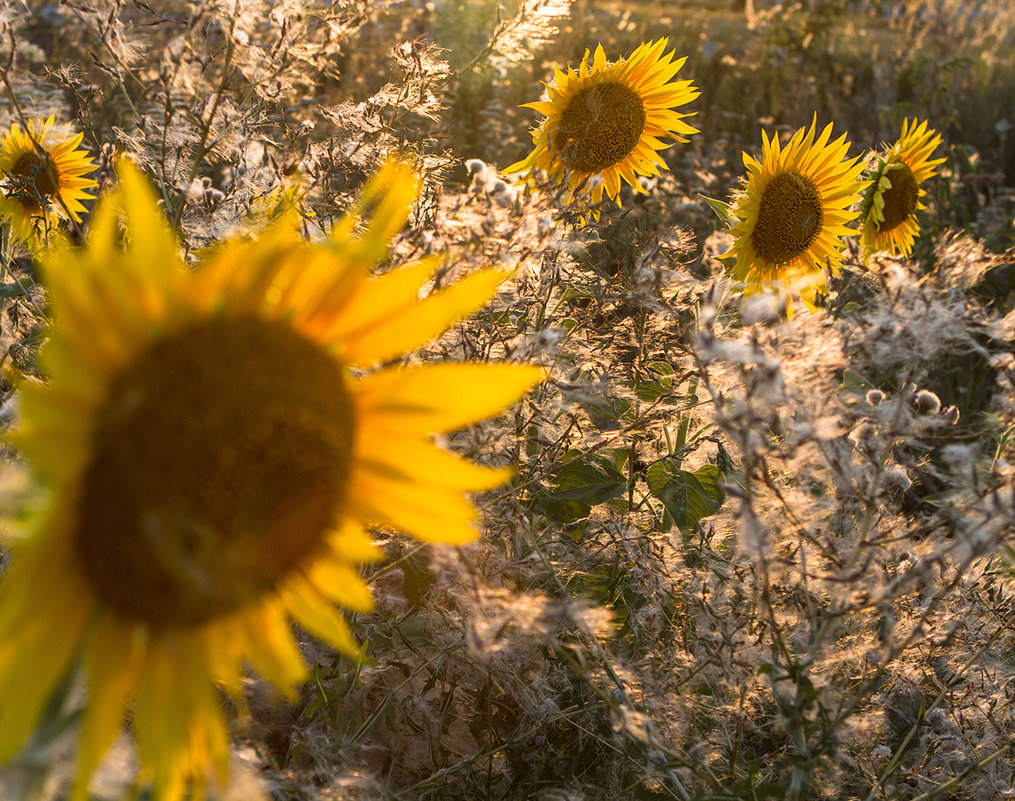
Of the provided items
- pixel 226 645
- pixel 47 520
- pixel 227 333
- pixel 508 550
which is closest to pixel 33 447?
pixel 47 520

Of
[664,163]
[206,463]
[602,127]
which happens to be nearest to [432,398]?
[206,463]

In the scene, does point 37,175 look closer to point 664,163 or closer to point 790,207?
point 664,163

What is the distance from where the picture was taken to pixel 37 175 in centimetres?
216

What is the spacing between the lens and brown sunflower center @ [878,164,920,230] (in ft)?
9.30

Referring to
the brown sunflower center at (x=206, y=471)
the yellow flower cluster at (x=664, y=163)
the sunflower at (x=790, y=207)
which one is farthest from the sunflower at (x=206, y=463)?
the sunflower at (x=790, y=207)

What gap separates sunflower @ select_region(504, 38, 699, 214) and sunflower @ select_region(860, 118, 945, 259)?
2.40ft

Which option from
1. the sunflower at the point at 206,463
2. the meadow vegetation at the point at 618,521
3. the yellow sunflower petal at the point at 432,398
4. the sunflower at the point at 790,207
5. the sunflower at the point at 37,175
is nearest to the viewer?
the sunflower at the point at 206,463

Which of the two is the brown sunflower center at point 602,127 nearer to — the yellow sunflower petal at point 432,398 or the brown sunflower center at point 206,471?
the yellow sunflower petal at point 432,398

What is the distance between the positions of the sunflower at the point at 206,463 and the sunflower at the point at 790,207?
1605 mm

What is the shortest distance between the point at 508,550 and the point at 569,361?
1.52 feet

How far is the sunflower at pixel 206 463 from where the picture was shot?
2.56 ft

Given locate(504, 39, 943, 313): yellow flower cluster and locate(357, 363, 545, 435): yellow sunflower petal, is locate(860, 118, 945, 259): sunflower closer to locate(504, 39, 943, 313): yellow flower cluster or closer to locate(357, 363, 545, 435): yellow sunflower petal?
locate(504, 39, 943, 313): yellow flower cluster

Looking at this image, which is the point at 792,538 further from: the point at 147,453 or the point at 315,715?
the point at 147,453

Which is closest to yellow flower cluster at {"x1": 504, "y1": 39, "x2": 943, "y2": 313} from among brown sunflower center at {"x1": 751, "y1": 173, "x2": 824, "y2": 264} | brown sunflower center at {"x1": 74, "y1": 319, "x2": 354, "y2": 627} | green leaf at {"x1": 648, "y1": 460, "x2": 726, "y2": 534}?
brown sunflower center at {"x1": 751, "y1": 173, "x2": 824, "y2": 264}
